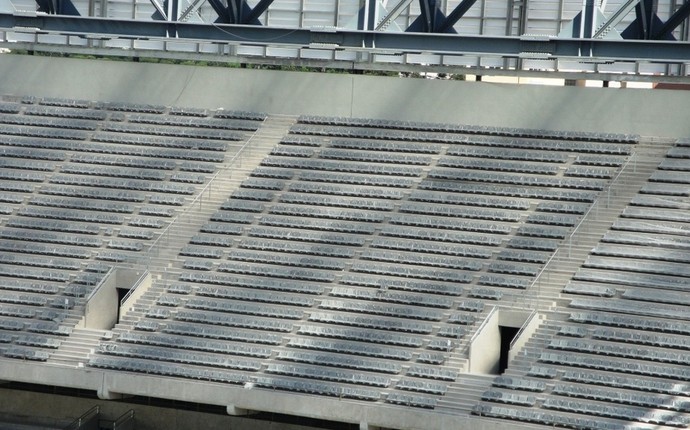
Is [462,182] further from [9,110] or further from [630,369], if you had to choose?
[9,110]

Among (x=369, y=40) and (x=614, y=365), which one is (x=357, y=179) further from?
(x=369, y=40)

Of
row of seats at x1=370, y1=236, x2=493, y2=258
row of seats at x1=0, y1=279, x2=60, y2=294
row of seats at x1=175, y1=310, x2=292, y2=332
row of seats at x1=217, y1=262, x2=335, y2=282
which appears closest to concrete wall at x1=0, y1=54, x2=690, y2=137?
row of seats at x1=370, y1=236, x2=493, y2=258

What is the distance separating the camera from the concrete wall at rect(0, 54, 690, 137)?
27.7 metres

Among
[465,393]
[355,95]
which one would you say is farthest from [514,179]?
[465,393]

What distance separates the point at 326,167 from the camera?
28.7m

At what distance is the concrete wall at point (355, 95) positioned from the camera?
1090 inches

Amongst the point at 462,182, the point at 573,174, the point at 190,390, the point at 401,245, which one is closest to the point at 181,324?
the point at 190,390

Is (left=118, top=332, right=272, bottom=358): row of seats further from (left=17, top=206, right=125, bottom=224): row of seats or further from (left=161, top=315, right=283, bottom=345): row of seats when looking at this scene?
(left=17, top=206, right=125, bottom=224): row of seats

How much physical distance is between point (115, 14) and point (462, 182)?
11.2 m

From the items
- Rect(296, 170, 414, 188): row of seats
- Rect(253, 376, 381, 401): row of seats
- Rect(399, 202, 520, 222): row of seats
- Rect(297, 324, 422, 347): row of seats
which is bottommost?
Rect(253, 376, 381, 401): row of seats

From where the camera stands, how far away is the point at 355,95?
3022 centimetres

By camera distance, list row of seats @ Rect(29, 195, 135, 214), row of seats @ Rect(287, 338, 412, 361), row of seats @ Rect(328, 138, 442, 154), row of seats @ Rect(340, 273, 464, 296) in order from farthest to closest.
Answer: row of seats @ Rect(29, 195, 135, 214)
row of seats @ Rect(328, 138, 442, 154)
row of seats @ Rect(340, 273, 464, 296)
row of seats @ Rect(287, 338, 412, 361)

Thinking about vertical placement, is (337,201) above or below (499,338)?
above

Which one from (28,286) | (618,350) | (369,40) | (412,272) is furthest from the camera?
(28,286)
